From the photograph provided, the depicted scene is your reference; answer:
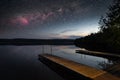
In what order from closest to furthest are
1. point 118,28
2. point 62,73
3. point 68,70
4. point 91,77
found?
point 91,77
point 68,70
point 62,73
point 118,28

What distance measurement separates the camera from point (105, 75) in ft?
58.2

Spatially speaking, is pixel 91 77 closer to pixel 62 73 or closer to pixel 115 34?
pixel 62 73

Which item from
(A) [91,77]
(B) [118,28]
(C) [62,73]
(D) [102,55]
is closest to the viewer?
(A) [91,77]

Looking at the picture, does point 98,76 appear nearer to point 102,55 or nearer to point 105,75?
point 105,75

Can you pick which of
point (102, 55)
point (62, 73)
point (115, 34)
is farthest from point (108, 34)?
point (62, 73)

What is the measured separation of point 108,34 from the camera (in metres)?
38.3

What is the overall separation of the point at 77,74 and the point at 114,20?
20777 millimetres

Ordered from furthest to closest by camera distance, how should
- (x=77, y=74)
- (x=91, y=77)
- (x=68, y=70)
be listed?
1. (x=68, y=70)
2. (x=77, y=74)
3. (x=91, y=77)

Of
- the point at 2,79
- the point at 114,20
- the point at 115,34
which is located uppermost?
the point at 114,20

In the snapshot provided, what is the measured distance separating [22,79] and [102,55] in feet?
77.3

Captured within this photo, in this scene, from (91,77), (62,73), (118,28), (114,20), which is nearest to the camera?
(91,77)

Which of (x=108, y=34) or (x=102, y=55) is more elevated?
(x=108, y=34)

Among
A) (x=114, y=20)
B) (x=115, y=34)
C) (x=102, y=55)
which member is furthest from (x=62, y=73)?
(x=102, y=55)

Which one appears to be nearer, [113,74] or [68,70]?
[113,74]
